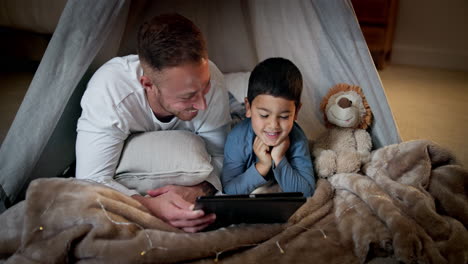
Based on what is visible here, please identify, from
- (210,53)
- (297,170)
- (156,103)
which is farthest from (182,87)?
(210,53)

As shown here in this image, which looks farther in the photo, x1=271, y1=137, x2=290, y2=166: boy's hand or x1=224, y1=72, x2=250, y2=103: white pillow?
x1=224, y1=72, x2=250, y2=103: white pillow

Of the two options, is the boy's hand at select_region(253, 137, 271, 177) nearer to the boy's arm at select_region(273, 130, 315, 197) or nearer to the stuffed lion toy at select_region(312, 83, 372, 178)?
the boy's arm at select_region(273, 130, 315, 197)

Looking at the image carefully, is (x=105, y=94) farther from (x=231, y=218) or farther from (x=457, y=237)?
(x=457, y=237)

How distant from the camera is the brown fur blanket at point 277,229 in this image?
1.37m

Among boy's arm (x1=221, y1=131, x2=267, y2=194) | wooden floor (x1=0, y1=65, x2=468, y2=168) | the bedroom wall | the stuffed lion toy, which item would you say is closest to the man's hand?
boy's arm (x1=221, y1=131, x2=267, y2=194)

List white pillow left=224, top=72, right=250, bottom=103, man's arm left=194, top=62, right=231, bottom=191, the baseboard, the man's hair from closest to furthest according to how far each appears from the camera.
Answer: the man's hair < man's arm left=194, top=62, right=231, bottom=191 < white pillow left=224, top=72, right=250, bottom=103 < the baseboard

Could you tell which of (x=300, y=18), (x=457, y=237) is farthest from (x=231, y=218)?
(x=300, y=18)

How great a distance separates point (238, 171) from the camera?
1731 mm

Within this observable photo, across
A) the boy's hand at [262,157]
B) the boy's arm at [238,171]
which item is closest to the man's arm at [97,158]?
the boy's arm at [238,171]

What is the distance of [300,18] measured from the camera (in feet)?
6.58

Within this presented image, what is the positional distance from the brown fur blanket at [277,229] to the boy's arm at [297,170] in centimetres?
7

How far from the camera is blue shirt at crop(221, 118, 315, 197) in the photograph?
1.65m

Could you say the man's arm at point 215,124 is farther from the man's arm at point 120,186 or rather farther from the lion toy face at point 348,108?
the lion toy face at point 348,108

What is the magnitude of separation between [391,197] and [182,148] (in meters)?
0.79
